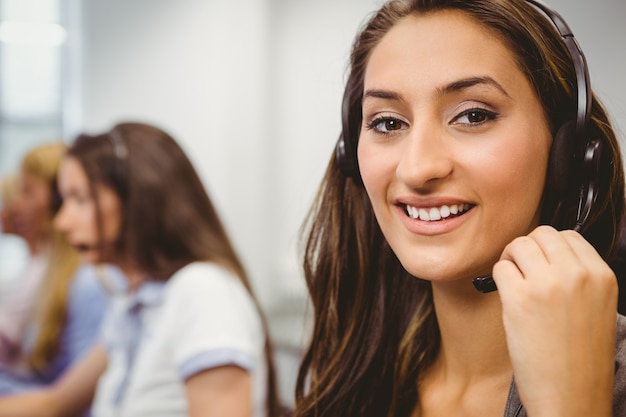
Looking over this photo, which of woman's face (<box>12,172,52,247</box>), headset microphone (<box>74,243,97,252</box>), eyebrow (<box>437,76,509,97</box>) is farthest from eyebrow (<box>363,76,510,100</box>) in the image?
woman's face (<box>12,172,52,247</box>)

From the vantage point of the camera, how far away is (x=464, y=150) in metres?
0.85

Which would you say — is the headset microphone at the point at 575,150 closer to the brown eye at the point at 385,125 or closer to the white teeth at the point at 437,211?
the white teeth at the point at 437,211

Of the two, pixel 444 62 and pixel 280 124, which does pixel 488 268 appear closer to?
pixel 444 62

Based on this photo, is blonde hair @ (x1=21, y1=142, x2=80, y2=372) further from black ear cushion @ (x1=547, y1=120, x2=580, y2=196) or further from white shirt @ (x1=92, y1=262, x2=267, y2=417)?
black ear cushion @ (x1=547, y1=120, x2=580, y2=196)

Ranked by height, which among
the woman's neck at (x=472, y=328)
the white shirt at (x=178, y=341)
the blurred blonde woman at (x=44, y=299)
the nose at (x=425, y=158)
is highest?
the nose at (x=425, y=158)

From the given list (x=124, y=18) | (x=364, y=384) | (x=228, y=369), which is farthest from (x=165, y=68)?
(x=364, y=384)

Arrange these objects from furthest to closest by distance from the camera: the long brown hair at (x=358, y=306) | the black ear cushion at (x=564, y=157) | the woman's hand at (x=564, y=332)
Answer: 1. the long brown hair at (x=358, y=306)
2. the black ear cushion at (x=564, y=157)
3. the woman's hand at (x=564, y=332)

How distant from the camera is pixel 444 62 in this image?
2.83 feet

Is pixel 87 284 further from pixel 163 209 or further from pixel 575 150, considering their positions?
pixel 575 150

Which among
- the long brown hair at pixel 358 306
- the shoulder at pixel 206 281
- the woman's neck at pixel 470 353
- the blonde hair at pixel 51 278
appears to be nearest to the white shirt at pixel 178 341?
the shoulder at pixel 206 281

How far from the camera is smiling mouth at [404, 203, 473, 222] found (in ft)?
2.83

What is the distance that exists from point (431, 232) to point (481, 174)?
0.10 metres

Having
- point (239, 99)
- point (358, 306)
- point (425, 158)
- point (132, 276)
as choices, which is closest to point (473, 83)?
point (425, 158)

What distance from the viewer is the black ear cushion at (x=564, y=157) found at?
841mm
